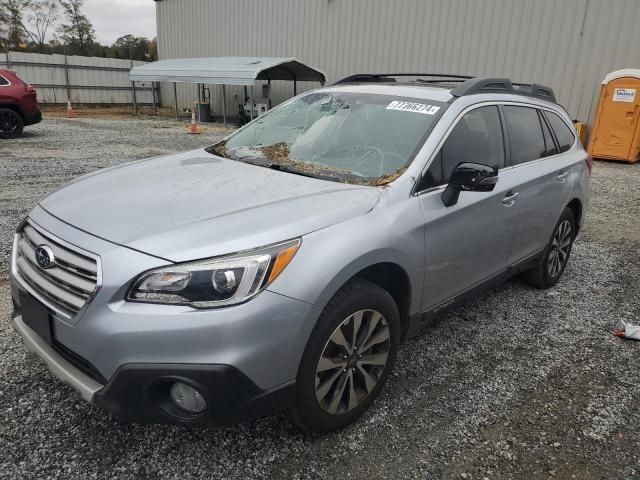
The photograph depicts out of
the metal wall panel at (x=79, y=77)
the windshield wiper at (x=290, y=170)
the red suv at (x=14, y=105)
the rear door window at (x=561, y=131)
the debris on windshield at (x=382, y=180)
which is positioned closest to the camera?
the debris on windshield at (x=382, y=180)

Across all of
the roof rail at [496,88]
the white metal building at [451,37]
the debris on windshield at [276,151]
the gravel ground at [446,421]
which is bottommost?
the gravel ground at [446,421]

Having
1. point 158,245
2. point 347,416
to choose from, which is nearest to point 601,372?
point 347,416

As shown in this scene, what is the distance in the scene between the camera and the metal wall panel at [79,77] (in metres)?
Answer: 23.0

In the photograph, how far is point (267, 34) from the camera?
1975 centimetres

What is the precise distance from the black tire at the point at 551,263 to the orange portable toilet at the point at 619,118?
28.0 feet

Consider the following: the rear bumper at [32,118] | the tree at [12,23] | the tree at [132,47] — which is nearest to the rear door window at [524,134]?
the rear bumper at [32,118]

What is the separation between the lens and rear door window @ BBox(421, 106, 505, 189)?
2.79m

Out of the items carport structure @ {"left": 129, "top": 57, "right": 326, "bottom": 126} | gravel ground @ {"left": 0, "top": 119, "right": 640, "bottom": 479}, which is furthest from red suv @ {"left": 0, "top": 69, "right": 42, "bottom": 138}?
gravel ground @ {"left": 0, "top": 119, "right": 640, "bottom": 479}

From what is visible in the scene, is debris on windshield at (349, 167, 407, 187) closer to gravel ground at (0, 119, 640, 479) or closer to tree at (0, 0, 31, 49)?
gravel ground at (0, 119, 640, 479)

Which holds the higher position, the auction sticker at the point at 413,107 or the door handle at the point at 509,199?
the auction sticker at the point at 413,107

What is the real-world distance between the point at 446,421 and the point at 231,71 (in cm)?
1634

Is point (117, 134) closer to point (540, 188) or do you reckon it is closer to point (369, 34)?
point (369, 34)

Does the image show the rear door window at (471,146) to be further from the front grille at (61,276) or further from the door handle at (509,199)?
the front grille at (61,276)

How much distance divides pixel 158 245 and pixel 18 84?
12.2 m
